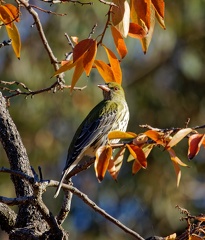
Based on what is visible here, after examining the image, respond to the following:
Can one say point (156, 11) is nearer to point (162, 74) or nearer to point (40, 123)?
point (40, 123)

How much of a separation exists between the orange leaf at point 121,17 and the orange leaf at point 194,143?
15.2 inches

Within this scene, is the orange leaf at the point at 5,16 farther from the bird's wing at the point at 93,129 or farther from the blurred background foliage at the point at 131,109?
the blurred background foliage at the point at 131,109

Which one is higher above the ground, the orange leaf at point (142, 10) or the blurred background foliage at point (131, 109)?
the orange leaf at point (142, 10)

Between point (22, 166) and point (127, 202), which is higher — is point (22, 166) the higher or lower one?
the higher one

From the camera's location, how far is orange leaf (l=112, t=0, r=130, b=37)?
228 cm

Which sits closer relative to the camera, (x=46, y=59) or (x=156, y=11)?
(x=156, y=11)

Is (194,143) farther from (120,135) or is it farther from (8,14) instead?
(8,14)

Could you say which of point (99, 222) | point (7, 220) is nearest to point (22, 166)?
point (7, 220)

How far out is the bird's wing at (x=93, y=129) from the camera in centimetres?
386

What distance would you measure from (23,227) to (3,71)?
5.56 metres

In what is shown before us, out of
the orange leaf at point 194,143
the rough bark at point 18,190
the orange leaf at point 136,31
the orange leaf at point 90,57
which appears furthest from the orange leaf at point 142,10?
the rough bark at point 18,190

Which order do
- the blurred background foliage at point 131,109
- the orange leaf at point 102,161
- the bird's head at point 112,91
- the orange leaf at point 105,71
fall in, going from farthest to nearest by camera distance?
the blurred background foliage at point 131,109 < the bird's head at point 112,91 < the orange leaf at point 105,71 < the orange leaf at point 102,161

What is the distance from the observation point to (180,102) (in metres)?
8.99

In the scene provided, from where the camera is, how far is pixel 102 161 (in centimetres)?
239
